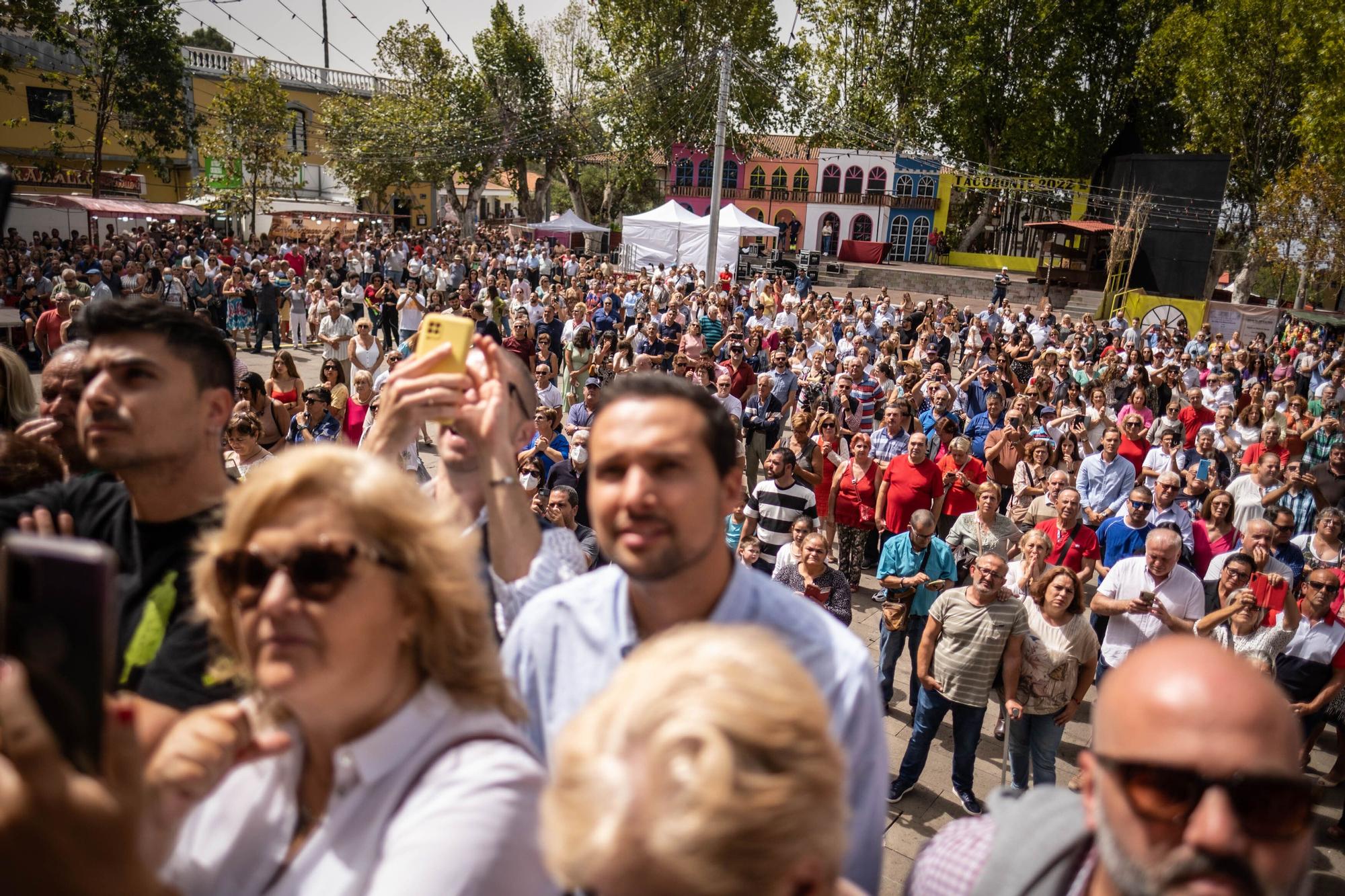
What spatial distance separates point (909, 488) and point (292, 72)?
4287 cm

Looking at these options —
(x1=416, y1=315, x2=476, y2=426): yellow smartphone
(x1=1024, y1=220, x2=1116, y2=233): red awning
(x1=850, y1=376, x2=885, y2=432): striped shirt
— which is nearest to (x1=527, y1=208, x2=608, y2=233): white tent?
(x1=1024, y1=220, x2=1116, y2=233): red awning

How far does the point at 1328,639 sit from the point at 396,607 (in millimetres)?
5747

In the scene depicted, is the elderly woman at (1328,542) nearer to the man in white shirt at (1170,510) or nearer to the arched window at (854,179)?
the man in white shirt at (1170,510)

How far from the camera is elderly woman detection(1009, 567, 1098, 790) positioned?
4574 millimetres

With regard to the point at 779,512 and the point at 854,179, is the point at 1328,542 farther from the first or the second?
the point at 854,179

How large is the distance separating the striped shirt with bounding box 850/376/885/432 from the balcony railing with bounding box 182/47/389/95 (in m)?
33.3

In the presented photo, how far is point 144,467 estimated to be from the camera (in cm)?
215

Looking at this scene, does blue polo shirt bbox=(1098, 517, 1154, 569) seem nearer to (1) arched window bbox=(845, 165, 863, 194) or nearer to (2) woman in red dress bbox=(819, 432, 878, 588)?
(2) woman in red dress bbox=(819, 432, 878, 588)

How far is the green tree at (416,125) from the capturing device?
37031 millimetres

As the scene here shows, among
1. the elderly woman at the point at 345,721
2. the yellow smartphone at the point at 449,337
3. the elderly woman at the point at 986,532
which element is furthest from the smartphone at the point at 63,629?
the elderly woman at the point at 986,532

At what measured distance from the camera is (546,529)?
235cm

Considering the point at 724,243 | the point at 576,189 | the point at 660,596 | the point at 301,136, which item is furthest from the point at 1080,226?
the point at 301,136

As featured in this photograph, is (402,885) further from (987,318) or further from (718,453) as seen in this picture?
(987,318)

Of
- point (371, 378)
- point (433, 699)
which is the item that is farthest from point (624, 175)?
point (433, 699)
